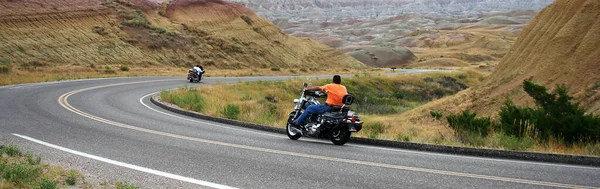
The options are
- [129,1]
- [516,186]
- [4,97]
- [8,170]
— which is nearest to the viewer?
[8,170]

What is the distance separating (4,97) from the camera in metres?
21.5

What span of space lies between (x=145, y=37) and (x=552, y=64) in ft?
160

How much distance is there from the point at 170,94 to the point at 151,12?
5138cm

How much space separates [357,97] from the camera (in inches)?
1661

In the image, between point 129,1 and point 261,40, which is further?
point 261,40

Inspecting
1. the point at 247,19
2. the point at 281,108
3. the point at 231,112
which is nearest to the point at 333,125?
the point at 231,112

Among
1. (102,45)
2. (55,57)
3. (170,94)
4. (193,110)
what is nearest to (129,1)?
(102,45)

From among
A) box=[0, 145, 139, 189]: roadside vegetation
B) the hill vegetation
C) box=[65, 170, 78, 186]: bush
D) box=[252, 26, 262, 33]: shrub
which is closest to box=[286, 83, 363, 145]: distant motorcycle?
the hill vegetation

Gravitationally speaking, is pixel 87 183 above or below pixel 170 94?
above

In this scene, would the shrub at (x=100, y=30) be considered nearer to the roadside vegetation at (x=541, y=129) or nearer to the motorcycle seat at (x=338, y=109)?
the roadside vegetation at (x=541, y=129)

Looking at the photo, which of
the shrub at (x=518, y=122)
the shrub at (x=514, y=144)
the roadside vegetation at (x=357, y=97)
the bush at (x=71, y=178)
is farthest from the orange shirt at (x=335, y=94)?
the bush at (x=71, y=178)

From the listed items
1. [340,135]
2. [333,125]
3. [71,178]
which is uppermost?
[71,178]

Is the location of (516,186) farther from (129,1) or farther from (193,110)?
(129,1)

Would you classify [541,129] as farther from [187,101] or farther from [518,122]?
[187,101]
